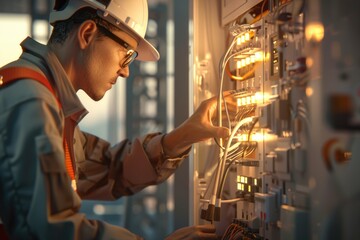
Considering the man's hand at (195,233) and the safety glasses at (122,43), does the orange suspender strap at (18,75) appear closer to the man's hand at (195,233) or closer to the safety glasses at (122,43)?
the safety glasses at (122,43)

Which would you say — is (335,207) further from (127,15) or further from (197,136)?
(127,15)

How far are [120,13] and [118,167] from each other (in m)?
0.74

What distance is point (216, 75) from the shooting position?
2.29m

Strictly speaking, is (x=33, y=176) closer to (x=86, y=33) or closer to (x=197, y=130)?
(x=86, y=33)

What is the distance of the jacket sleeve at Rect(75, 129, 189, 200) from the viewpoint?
2.16m

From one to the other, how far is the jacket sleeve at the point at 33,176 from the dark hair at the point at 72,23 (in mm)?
446

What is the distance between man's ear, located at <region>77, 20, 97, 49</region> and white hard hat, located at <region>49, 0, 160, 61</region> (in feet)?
0.22

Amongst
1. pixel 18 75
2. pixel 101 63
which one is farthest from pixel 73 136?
pixel 18 75

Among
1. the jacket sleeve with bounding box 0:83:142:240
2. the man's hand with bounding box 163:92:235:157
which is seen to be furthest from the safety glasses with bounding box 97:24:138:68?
the jacket sleeve with bounding box 0:83:142:240

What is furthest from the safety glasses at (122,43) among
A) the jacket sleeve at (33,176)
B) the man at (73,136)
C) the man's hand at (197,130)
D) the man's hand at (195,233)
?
the man's hand at (195,233)

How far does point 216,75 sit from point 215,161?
396 millimetres

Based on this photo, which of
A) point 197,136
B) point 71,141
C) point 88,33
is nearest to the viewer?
point 88,33

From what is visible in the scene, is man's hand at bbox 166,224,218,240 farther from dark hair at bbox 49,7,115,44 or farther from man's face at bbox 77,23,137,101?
dark hair at bbox 49,7,115,44

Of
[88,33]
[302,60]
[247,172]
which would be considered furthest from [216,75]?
[302,60]
